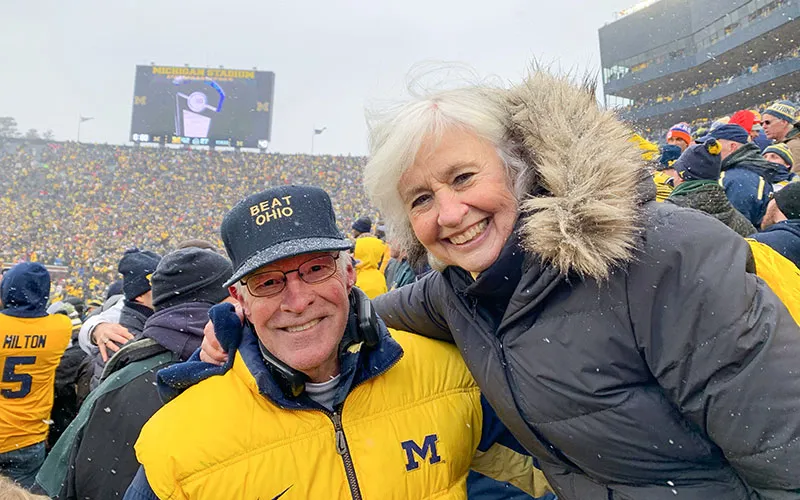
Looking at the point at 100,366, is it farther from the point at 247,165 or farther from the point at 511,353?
the point at 247,165

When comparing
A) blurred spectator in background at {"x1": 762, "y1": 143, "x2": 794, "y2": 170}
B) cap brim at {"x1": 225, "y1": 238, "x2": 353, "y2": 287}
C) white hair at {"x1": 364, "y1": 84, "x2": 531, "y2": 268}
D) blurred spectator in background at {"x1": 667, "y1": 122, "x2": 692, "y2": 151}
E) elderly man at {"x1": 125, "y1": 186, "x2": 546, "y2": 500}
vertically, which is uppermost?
blurred spectator in background at {"x1": 667, "y1": 122, "x2": 692, "y2": 151}

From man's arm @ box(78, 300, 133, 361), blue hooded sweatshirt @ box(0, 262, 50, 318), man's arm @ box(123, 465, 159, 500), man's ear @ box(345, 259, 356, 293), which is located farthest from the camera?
blue hooded sweatshirt @ box(0, 262, 50, 318)

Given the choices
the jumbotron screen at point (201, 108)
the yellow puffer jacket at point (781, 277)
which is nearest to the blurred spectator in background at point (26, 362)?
the yellow puffer jacket at point (781, 277)

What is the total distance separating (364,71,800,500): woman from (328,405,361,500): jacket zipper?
1.50 ft

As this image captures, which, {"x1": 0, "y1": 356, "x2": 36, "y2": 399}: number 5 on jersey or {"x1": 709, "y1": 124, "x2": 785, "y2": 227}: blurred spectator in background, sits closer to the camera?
{"x1": 709, "y1": 124, "x2": 785, "y2": 227}: blurred spectator in background

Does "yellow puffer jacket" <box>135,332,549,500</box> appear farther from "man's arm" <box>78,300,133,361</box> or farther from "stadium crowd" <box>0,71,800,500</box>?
"man's arm" <box>78,300,133,361</box>

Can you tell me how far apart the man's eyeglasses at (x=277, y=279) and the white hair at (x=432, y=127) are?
1.22ft

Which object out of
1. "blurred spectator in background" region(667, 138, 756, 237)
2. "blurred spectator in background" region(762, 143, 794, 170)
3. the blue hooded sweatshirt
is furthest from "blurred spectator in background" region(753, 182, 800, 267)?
the blue hooded sweatshirt

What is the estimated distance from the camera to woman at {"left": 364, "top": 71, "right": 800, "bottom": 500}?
1211 millimetres

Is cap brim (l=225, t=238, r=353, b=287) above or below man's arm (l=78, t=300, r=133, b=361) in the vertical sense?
above

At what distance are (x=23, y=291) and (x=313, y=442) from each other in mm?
3642

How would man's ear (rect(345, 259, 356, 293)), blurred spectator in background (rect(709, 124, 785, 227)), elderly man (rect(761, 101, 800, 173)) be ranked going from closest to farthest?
man's ear (rect(345, 259, 356, 293)), blurred spectator in background (rect(709, 124, 785, 227)), elderly man (rect(761, 101, 800, 173))

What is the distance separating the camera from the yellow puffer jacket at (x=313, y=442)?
1471 millimetres

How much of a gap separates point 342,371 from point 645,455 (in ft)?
2.91
